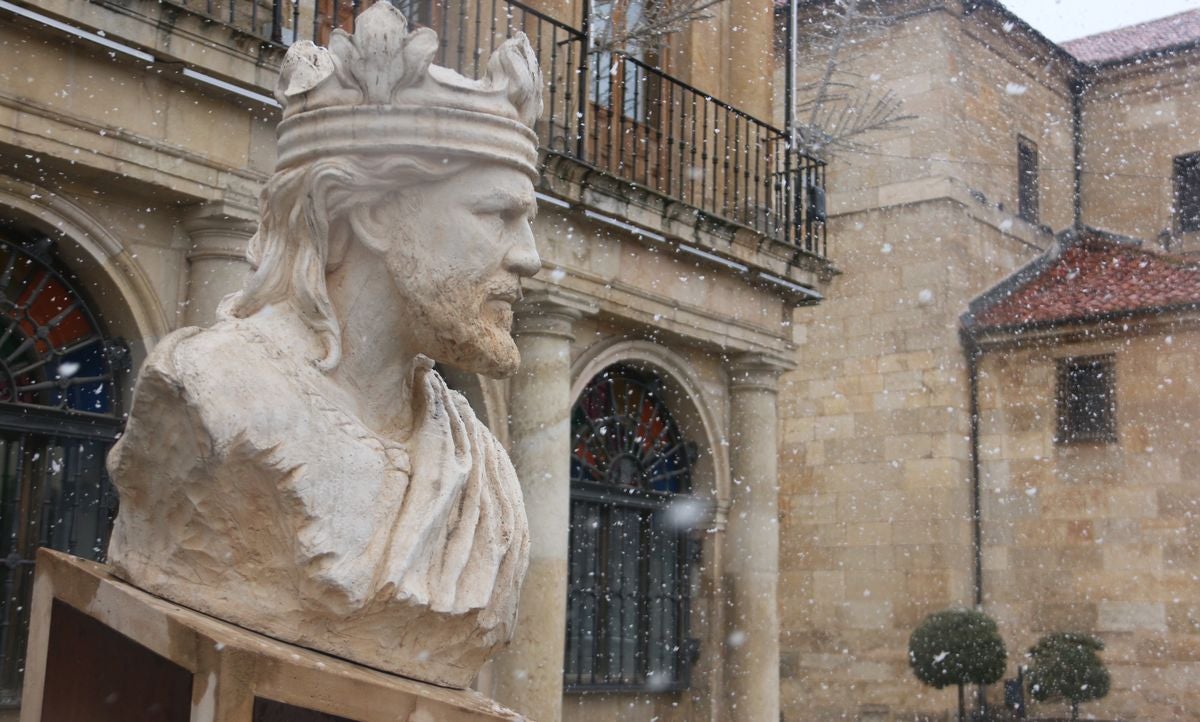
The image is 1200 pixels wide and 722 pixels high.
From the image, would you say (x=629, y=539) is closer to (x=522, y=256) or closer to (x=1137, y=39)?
(x=522, y=256)

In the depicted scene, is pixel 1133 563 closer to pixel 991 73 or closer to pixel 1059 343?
pixel 1059 343

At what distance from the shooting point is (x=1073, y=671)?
15625 mm

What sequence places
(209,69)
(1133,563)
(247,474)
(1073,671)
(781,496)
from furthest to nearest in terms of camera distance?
1. (781,496)
2. (1133,563)
3. (1073,671)
4. (209,69)
5. (247,474)

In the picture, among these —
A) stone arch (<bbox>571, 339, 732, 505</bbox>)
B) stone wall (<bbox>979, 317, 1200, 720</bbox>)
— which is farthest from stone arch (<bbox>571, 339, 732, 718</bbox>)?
stone wall (<bbox>979, 317, 1200, 720</bbox>)

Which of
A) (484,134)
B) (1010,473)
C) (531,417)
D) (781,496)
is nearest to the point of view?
(484,134)

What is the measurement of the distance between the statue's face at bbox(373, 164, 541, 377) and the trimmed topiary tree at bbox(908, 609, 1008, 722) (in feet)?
45.1

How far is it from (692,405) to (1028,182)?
1222 centimetres

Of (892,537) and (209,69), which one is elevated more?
(209,69)

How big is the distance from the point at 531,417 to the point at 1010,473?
11093 millimetres

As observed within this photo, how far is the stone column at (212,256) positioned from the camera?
6855 mm

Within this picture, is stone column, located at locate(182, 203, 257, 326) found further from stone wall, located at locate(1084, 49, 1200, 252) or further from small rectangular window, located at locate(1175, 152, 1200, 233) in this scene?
small rectangular window, located at locate(1175, 152, 1200, 233)

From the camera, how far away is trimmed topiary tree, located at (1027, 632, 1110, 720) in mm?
15602

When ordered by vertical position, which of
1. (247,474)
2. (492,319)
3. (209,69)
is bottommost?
(247,474)

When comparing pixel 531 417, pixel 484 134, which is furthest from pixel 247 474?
pixel 531 417
